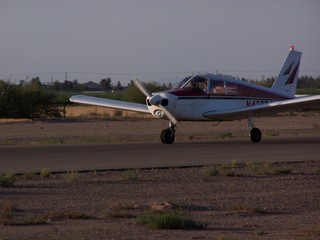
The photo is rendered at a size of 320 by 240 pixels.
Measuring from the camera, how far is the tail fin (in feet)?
115

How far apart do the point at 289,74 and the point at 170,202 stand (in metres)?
21.0

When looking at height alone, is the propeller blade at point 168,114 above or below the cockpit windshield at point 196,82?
below

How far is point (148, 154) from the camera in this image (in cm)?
2642

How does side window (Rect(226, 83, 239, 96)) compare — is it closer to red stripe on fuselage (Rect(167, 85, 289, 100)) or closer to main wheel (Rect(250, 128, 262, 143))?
red stripe on fuselage (Rect(167, 85, 289, 100))

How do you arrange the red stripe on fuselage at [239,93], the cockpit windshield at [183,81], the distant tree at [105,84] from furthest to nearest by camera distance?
the distant tree at [105,84] → the cockpit windshield at [183,81] → the red stripe on fuselage at [239,93]

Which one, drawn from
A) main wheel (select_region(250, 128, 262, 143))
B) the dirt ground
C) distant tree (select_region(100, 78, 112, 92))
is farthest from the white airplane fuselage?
distant tree (select_region(100, 78, 112, 92))

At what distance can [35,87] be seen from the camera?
230ft

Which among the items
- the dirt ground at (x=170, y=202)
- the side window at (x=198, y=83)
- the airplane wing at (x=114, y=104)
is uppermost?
the side window at (x=198, y=83)

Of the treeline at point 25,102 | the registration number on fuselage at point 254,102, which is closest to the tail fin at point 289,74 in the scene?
the registration number on fuselage at point 254,102

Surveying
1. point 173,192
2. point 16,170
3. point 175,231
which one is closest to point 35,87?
point 16,170

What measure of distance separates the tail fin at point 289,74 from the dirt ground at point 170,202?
12.2 meters

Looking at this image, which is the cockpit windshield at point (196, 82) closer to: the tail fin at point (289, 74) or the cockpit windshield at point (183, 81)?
the cockpit windshield at point (183, 81)

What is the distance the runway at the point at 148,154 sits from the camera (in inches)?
897

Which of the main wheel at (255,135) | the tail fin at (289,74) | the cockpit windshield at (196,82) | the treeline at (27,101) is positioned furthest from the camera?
the treeline at (27,101)
